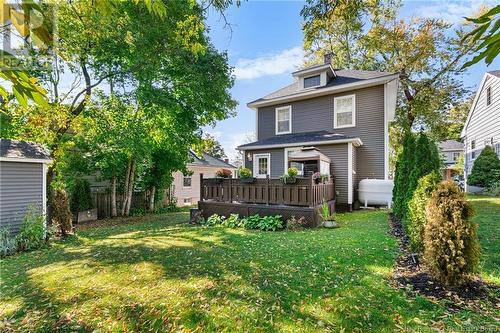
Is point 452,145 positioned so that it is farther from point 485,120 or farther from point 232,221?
point 232,221

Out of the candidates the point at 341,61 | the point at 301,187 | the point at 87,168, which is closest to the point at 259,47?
the point at 301,187

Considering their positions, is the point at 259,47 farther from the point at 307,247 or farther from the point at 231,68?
the point at 307,247

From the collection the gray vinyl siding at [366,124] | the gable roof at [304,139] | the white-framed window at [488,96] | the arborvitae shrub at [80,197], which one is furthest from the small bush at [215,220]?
the white-framed window at [488,96]

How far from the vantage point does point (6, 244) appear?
7.01 m

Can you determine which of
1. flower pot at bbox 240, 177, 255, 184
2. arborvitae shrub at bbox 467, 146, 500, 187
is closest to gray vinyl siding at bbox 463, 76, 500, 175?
arborvitae shrub at bbox 467, 146, 500, 187

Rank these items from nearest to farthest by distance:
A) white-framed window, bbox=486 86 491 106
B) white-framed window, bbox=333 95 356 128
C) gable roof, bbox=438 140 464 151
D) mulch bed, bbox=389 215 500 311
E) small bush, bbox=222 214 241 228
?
1. mulch bed, bbox=389 215 500 311
2. small bush, bbox=222 214 241 228
3. white-framed window, bbox=333 95 356 128
4. white-framed window, bbox=486 86 491 106
5. gable roof, bbox=438 140 464 151

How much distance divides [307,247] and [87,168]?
12.4 m

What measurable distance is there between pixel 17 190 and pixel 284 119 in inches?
484

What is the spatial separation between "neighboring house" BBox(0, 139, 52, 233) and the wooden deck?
206 inches

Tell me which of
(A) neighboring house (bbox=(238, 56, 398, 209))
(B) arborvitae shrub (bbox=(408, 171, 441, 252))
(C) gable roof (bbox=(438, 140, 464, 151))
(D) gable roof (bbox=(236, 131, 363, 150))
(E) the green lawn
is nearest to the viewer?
(E) the green lawn

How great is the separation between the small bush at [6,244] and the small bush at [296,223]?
25.2ft

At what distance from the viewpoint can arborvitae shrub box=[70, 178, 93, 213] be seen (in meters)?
12.9

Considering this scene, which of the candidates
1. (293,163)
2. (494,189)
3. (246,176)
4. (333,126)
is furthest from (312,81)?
(494,189)

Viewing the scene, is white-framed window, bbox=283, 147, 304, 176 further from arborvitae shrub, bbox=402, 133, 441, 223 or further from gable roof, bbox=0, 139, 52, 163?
gable roof, bbox=0, 139, 52, 163
